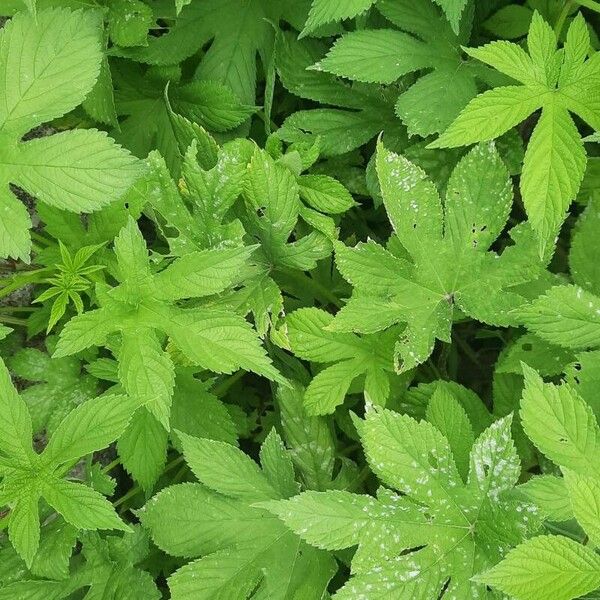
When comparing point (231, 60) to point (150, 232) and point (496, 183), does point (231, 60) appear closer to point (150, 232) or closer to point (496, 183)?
point (150, 232)

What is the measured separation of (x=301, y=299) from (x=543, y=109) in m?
0.87

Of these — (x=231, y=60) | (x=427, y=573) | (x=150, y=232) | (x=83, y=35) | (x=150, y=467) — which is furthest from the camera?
(x=150, y=232)

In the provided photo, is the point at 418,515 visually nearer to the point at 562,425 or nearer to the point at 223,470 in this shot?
the point at 562,425

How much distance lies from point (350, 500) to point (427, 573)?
0.23 meters

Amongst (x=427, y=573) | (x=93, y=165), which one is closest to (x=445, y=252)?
(x=427, y=573)

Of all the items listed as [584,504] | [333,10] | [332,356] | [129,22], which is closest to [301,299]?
[332,356]

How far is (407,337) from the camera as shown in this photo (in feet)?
5.69

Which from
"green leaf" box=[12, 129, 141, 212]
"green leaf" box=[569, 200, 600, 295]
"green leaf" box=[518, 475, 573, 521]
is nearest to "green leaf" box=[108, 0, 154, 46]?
"green leaf" box=[12, 129, 141, 212]

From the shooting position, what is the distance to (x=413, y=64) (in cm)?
182

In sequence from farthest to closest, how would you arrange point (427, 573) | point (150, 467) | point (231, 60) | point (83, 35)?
point (231, 60) → point (150, 467) → point (83, 35) → point (427, 573)

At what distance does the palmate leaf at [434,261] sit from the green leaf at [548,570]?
0.54 meters

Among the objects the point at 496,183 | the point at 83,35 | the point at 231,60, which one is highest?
the point at 83,35

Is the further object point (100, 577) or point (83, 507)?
point (100, 577)

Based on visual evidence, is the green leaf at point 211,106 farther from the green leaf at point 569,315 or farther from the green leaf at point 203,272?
the green leaf at point 569,315
